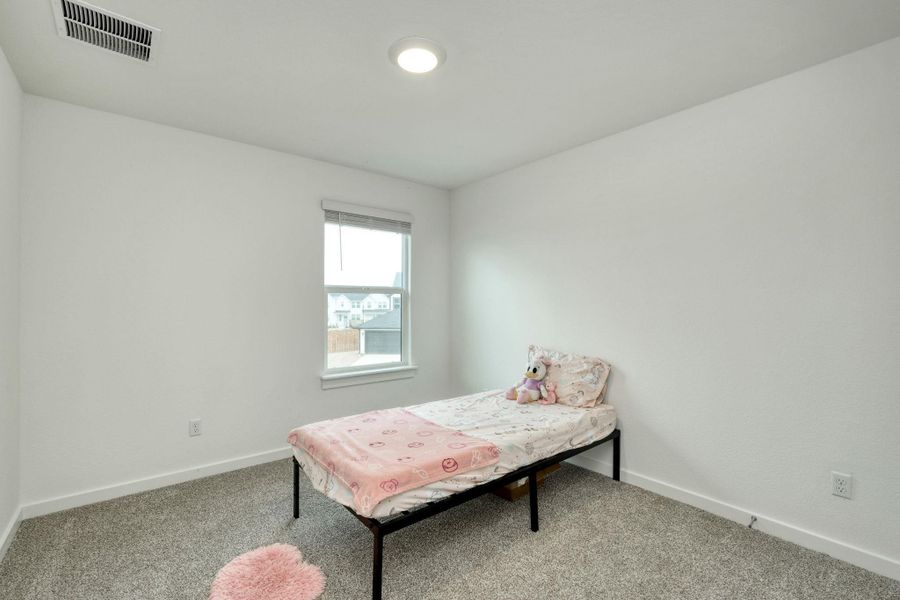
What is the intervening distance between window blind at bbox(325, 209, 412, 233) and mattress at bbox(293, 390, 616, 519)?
174 centimetres

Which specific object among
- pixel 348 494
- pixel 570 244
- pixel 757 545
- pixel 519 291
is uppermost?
pixel 570 244

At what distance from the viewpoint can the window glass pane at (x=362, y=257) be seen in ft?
11.7

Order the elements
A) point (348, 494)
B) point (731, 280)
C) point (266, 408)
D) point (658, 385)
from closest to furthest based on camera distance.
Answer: point (348, 494), point (731, 280), point (658, 385), point (266, 408)

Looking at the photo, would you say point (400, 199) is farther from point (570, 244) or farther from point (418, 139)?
point (570, 244)

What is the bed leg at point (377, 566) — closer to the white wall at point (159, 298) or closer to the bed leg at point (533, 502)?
the bed leg at point (533, 502)

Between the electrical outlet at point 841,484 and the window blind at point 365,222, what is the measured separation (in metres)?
3.39

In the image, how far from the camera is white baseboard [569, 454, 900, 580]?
1887 millimetres

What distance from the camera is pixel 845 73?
1992mm

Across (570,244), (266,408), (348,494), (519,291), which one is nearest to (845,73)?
(570,244)

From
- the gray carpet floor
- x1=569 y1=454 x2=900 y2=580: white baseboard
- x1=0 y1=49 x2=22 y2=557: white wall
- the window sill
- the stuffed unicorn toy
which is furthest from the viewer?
the window sill

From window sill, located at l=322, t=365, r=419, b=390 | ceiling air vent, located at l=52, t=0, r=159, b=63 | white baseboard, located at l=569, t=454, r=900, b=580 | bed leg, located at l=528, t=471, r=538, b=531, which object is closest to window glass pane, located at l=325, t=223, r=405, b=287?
window sill, located at l=322, t=365, r=419, b=390

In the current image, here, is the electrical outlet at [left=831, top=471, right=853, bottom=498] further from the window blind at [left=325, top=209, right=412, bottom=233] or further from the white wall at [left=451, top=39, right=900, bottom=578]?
the window blind at [left=325, top=209, right=412, bottom=233]

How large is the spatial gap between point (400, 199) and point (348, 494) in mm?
2798

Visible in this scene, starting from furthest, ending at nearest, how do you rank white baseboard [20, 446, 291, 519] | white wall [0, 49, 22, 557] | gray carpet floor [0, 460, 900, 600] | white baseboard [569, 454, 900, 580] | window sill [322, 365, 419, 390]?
window sill [322, 365, 419, 390], white baseboard [20, 446, 291, 519], white wall [0, 49, 22, 557], white baseboard [569, 454, 900, 580], gray carpet floor [0, 460, 900, 600]
